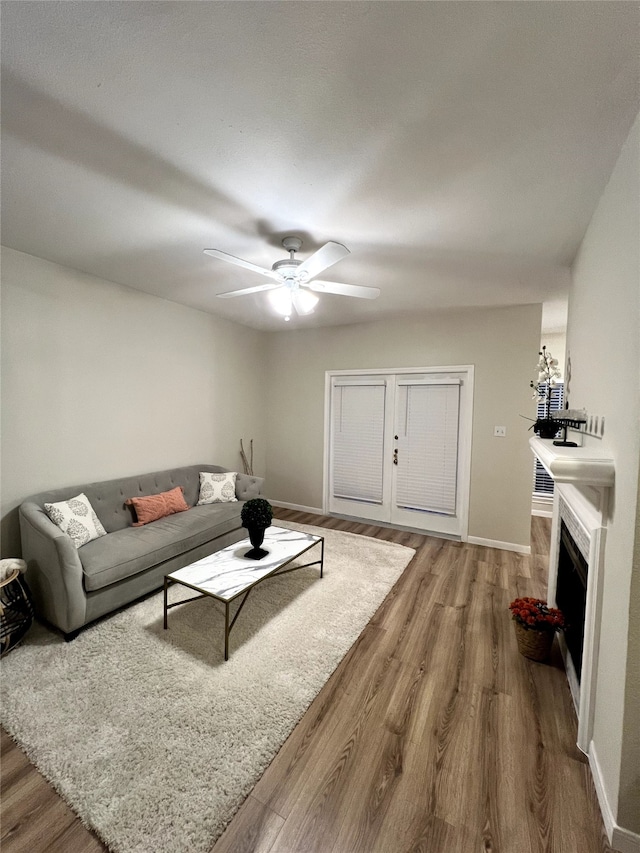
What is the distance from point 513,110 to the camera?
3.96 feet

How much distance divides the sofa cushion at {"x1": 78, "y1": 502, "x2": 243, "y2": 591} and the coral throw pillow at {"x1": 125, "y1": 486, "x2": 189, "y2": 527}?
0.21ft

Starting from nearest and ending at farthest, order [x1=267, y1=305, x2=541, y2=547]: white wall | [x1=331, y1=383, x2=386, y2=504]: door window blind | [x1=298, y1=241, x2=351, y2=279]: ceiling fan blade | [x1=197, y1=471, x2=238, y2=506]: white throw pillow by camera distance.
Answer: [x1=298, y1=241, x2=351, y2=279]: ceiling fan blade, [x1=267, y1=305, x2=541, y2=547]: white wall, [x1=197, y1=471, x2=238, y2=506]: white throw pillow, [x1=331, y1=383, x2=386, y2=504]: door window blind

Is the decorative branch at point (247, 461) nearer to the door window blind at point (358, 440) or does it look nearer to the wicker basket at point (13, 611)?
the door window blind at point (358, 440)

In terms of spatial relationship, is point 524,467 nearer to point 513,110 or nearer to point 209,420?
point 513,110

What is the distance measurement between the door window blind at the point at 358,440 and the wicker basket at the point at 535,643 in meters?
2.43

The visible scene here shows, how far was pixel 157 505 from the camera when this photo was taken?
10.3 feet

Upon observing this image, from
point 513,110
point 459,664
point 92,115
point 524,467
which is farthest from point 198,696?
point 524,467

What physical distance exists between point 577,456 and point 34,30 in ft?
7.81

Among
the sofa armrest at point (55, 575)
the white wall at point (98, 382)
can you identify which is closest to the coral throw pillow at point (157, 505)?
the white wall at point (98, 382)

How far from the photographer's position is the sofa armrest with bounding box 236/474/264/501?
12.7ft

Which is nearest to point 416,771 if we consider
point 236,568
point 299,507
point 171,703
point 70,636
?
point 171,703

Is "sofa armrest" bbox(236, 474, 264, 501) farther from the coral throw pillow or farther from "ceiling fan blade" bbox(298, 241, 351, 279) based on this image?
"ceiling fan blade" bbox(298, 241, 351, 279)

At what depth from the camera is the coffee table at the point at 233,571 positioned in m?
2.05

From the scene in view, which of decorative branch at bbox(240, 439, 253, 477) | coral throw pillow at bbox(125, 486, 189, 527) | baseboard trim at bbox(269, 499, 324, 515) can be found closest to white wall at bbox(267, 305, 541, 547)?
baseboard trim at bbox(269, 499, 324, 515)
